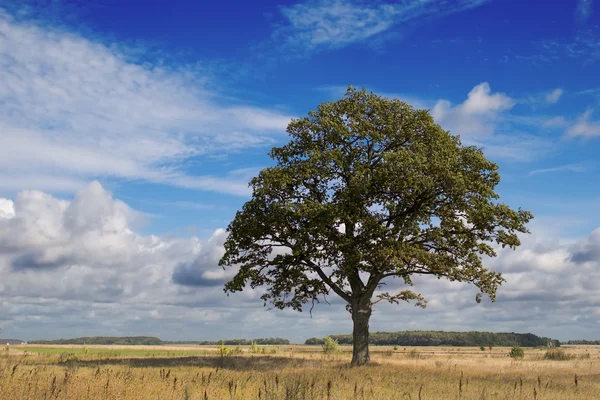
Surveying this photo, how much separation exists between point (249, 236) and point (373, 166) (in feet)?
27.9

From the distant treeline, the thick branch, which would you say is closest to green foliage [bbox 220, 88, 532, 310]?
the thick branch

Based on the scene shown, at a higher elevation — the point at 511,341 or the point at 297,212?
the point at 297,212

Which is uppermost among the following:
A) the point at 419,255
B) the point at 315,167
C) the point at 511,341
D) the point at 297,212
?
the point at 315,167

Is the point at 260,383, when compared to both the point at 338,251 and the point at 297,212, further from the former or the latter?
the point at 338,251

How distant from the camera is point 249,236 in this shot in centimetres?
3288

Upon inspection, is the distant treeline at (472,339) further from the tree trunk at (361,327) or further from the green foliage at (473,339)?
the tree trunk at (361,327)

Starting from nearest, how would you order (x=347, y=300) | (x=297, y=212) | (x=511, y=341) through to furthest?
1. (x=297, y=212)
2. (x=347, y=300)
3. (x=511, y=341)


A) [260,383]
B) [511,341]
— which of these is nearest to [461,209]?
[260,383]

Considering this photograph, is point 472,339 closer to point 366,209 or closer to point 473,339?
point 473,339

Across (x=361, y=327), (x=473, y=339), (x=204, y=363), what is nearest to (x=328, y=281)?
(x=361, y=327)

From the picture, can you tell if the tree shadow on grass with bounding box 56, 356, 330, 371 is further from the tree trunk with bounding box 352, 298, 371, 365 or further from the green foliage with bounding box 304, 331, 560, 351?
the green foliage with bounding box 304, 331, 560, 351

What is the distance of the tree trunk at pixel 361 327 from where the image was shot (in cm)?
3356

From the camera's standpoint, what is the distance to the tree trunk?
3356 centimetres

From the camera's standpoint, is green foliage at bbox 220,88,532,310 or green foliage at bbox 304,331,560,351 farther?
green foliage at bbox 304,331,560,351
